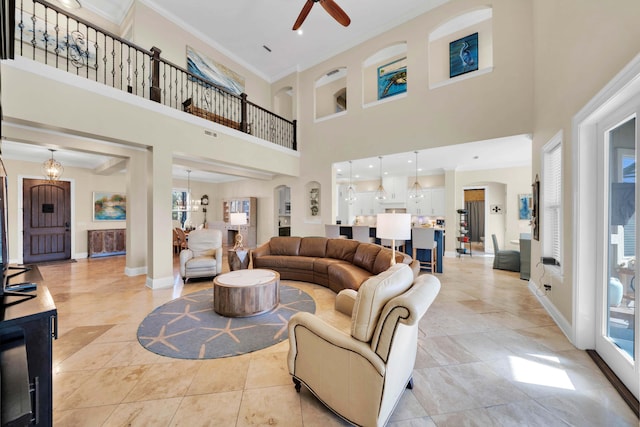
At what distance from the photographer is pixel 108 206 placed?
791cm

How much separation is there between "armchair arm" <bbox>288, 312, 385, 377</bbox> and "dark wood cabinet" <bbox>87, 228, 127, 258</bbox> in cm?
827

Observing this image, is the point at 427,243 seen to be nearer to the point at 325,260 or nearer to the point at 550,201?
the point at 550,201

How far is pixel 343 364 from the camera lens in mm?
1519

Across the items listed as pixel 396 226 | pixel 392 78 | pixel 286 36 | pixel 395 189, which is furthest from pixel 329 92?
pixel 396 226

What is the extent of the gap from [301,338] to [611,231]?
9.50 feet

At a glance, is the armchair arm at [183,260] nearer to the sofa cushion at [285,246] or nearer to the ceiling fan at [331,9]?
the sofa cushion at [285,246]

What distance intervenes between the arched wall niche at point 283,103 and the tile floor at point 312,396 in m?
7.09

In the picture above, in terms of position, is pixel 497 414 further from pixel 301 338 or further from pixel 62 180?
pixel 62 180

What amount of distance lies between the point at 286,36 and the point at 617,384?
7794mm

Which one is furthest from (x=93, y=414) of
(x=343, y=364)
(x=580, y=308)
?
(x=580, y=308)

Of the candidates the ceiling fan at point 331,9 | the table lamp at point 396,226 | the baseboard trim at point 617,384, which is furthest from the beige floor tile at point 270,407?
the ceiling fan at point 331,9

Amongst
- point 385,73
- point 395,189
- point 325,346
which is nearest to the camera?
point 325,346

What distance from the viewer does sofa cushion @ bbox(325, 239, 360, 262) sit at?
4.59 meters

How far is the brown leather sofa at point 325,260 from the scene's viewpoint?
3.78 m
